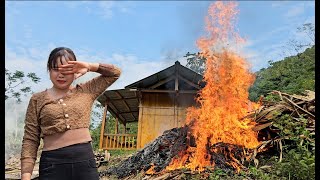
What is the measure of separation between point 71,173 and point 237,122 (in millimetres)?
5160

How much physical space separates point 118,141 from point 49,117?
14.0 metres

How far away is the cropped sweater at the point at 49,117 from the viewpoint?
227 centimetres

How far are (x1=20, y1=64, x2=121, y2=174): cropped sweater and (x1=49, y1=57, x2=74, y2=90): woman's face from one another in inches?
3.2

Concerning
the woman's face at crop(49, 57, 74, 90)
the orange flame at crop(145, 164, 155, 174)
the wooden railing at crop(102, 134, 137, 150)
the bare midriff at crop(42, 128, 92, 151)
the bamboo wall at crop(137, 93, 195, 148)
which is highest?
the bamboo wall at crop(137, 93, 195, 148)

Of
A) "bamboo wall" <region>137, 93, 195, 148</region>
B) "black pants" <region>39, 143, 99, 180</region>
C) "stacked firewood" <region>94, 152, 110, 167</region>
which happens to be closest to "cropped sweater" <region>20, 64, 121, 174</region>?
"black pants" <region>39, 143, 99, 180</region>

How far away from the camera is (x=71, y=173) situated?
2.21 metres

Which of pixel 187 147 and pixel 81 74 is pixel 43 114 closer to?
pixel 81 74

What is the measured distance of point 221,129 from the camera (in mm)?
6941

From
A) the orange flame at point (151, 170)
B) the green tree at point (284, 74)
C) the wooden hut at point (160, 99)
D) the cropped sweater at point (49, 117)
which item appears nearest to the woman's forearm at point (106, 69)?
the cropped sweater at point (49, 117)

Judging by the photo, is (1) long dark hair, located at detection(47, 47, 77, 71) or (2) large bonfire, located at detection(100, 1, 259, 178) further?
(2) large bonfire, located at detection(100, 1, 259, 178)

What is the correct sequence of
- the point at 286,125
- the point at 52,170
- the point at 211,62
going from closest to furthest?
the point at 52,170 → the point at 286,125 → the point at 211,62

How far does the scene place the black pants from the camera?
221cm

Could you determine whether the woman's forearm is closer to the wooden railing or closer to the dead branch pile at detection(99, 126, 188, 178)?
the dead branch pile at detection(99, 126, 188, 178)
